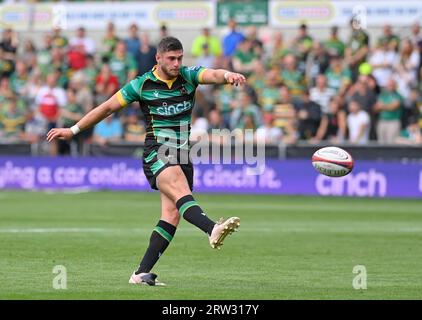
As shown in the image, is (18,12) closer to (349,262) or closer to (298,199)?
(298,199)

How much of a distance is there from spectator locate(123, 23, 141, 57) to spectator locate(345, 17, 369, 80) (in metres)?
6.05

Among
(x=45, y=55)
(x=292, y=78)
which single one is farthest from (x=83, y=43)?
(x=292, y=78)

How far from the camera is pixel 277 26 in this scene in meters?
30.1

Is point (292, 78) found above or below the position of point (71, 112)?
above

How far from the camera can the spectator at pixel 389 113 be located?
1047 inches

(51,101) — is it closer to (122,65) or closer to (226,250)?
(122,65)

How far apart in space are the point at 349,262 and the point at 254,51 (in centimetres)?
1660

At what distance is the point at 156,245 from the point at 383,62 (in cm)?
1804

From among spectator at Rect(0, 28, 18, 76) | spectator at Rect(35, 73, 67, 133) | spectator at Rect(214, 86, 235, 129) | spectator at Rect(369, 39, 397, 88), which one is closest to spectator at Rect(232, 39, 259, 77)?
spectator at Rect(214, 86, 235, 129)

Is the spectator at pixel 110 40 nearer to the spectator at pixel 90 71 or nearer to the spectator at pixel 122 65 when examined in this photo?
the spectator at pixel 90 71

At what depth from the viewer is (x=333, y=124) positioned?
27141 mm

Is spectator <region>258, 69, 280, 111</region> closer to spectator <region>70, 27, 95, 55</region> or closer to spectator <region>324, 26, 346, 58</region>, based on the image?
spectator <region>324, 26, 346, 58</region>

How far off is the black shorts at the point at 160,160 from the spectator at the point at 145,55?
722 inches
